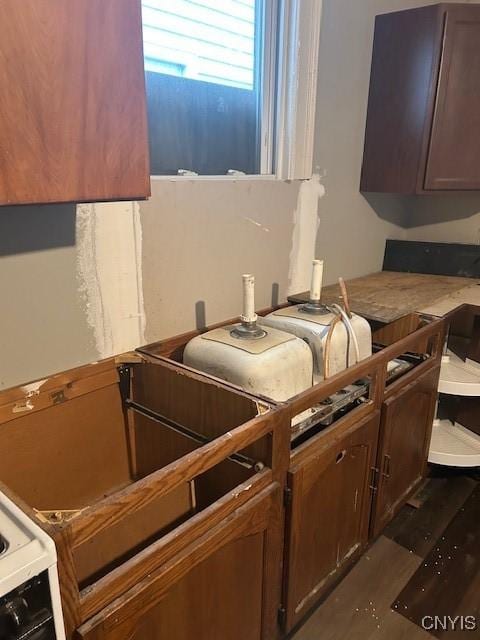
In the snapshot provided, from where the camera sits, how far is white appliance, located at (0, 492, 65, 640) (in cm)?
64

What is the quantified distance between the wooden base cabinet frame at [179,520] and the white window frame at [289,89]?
0.76 metres

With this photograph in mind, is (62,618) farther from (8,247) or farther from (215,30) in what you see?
(215,30)

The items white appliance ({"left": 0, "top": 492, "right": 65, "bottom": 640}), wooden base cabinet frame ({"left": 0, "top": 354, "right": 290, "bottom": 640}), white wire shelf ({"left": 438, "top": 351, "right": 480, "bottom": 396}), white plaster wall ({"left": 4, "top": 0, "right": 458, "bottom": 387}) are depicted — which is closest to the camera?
white appliance ({"left": 0, "top": 492, "right": 65, "bottom": 640})

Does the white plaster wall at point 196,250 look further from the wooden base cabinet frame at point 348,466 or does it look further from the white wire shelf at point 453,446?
the white wire shelf at point 453,446

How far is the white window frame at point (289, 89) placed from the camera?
1604 millimetres

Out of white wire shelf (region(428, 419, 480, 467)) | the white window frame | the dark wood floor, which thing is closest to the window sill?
the white window frame

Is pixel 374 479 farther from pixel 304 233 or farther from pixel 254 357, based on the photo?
pixel 304 233

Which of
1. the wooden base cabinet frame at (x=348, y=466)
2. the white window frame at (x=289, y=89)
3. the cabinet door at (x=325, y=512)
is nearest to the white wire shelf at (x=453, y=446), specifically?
the wooden base cabinet frame at (x=348, y=466)

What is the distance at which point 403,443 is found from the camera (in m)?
1.68

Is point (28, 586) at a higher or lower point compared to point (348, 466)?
higher

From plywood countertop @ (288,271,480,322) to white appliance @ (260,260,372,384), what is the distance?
216 mm

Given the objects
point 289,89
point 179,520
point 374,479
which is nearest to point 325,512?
point 374,479

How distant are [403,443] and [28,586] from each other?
1338mm

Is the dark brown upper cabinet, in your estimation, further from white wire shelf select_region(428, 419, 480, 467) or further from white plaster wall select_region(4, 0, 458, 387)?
white wire shelf select_region(428, 419, 480, 467)
